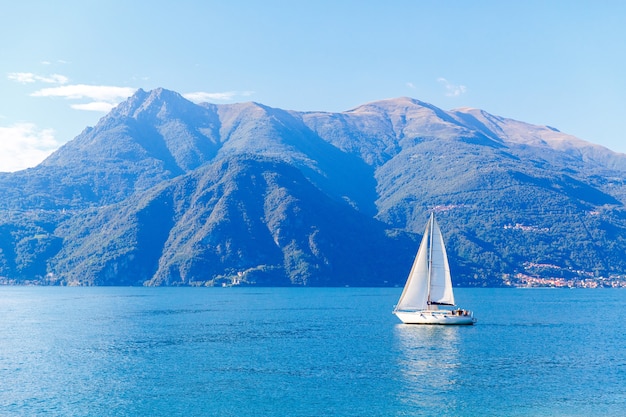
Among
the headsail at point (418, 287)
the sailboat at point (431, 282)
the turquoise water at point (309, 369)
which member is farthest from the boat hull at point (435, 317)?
the turquoise water at point (309, 369)

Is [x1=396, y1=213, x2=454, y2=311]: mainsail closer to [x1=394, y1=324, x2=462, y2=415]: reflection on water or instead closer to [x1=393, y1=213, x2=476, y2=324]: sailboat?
[x1=393, y1=213, x2=476, y2=324]: sailboat

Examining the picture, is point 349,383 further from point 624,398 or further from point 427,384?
point 624,398

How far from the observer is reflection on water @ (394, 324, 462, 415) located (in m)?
71.5

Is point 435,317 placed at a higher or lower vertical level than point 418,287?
lower

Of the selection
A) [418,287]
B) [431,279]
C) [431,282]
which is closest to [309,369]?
[418,287]

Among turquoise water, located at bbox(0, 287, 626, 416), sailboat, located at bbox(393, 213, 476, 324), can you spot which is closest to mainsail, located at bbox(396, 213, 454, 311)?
sailboat, located at bbox(393, 213, 476, 324)

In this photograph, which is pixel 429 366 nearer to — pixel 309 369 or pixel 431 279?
pixel 309 369

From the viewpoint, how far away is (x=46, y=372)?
89.8 metres

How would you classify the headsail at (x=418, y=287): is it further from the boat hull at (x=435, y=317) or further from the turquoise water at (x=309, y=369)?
the turquoise water at (x=309, y=369)

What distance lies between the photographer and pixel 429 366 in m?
91.6

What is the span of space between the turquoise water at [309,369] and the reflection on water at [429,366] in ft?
0.65

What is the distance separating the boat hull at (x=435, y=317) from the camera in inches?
5502

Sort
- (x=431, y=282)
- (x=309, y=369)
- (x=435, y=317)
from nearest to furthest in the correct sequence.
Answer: (x=309, y=369) < (x=431, y=282) < (x=435, y=317)

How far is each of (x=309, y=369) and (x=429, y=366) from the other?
15.9 meters
